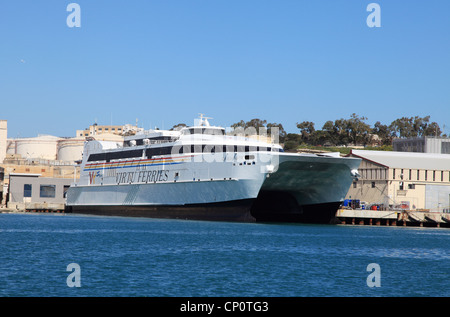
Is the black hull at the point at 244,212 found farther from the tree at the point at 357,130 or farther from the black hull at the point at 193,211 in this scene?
the tree at the point at 357,130

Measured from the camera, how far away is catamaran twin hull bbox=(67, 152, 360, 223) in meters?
46.8

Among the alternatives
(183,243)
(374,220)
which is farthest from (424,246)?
(374,220)

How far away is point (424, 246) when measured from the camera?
35.8 meters

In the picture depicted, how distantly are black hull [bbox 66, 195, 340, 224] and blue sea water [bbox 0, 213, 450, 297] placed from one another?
26.5 feet

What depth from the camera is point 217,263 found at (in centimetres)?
2633

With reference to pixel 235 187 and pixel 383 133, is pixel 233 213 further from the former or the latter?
pixel 383 133

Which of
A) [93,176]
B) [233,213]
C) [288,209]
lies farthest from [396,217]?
[93,176]

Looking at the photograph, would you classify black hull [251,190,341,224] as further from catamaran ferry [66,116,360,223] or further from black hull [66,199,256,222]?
black hull [66,199,256,222]

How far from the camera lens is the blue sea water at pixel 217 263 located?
20.9m

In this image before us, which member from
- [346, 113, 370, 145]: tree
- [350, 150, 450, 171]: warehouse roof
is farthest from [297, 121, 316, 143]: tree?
[350, 150, 450, 171]: warehouse roof

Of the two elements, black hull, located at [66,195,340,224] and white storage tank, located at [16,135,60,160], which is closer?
black hull, located at [66,195,340,224]

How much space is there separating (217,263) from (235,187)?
2173 centimetres
